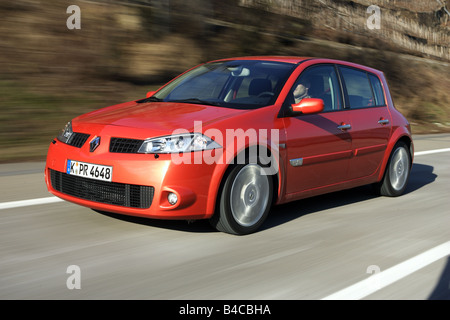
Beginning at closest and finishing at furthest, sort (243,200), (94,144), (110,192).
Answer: (110,192)
(94,144)
(243,200)

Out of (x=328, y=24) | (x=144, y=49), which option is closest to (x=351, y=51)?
(x=328, y=24)

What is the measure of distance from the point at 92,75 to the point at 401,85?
13820 millimetres

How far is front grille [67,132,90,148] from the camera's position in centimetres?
503

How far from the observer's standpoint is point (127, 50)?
1322 cm

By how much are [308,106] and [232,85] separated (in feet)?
2.64

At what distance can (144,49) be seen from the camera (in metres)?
13.6

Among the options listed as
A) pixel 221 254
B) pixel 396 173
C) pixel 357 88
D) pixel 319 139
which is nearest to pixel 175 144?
pixel 221 254

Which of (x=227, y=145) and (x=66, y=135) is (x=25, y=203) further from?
(x=227, y=145)

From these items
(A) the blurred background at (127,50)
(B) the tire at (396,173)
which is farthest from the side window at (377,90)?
(A) the blurred background at (127,50)

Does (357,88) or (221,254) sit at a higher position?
(357,88)

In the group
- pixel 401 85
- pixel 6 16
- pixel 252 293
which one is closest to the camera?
pixel 252 293

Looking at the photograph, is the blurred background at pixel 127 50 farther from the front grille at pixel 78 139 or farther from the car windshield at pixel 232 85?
the front grille at pixel 78 139

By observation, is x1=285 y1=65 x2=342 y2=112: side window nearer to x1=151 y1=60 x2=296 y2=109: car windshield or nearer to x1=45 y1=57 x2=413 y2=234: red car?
x1=45 y1=57 x2=413 y2=234: red car
